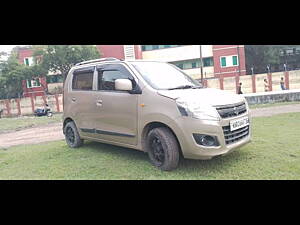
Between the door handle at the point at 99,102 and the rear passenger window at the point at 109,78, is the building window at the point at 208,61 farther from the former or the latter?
the door handle at the point at 99,102

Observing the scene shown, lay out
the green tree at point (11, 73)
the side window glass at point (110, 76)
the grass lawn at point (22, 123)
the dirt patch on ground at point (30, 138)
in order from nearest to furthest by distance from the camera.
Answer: the side window glass at point (110, 76), the dirt patch on ground at point (30, 138), the grass lawn at point (22, 123), the green tree at point (11, 73)

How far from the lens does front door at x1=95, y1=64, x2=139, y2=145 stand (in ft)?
15.3

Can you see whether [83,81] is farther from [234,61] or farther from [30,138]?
[234,61]

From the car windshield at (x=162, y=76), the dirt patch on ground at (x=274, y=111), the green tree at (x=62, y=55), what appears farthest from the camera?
the green tree at (x=62, y=55)

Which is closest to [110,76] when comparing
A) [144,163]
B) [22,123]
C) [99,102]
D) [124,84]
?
[99,102]

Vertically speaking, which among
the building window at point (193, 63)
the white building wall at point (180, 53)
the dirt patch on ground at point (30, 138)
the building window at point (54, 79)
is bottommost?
the dirt patch on ground at point (30, 138)

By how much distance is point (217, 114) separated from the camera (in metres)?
3.85

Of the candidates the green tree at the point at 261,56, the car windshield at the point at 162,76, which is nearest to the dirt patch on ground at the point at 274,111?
the car windshield at the point at 162,76

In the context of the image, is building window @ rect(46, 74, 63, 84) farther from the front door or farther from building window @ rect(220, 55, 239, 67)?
the front door

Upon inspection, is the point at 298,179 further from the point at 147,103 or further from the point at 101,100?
the point at 101,100

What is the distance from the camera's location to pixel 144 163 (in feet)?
15.5

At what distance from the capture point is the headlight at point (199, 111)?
383 centimetres

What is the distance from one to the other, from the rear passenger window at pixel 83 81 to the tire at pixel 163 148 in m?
1.96

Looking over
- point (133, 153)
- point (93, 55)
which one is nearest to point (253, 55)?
point (93, 55)
